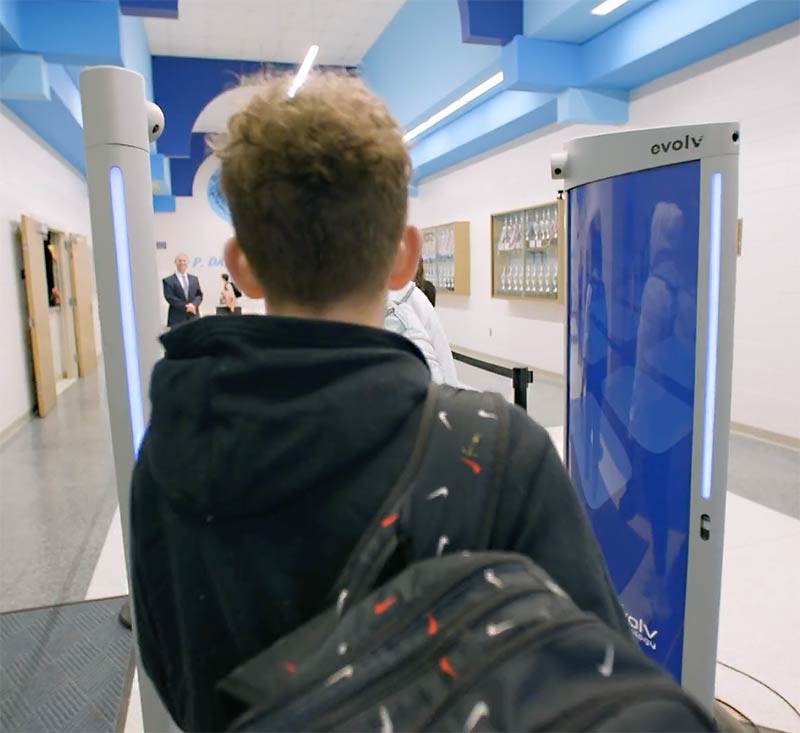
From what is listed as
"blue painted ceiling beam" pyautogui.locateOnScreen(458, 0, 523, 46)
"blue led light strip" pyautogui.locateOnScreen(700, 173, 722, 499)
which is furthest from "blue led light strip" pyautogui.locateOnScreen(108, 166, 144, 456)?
"blue painted ceiling beam" pyautogui.locateOnScreen(458, 0, 523, 46)

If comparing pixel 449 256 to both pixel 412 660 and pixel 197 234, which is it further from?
pixel 412 660

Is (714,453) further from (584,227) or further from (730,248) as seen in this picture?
(584,227)

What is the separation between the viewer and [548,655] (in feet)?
1.56

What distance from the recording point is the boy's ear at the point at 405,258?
26.4 inches

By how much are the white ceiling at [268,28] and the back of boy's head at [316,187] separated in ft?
26.2

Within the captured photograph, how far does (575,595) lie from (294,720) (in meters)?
0.28

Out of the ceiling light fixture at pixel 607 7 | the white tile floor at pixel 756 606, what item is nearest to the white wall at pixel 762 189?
the ceiling light fixture at pixel 607 7

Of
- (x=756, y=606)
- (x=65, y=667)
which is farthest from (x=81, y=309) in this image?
(x=756, y=606)

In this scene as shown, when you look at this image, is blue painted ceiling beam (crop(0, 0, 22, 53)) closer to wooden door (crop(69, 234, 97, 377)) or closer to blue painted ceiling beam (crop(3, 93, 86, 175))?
blue painted ceiling beam (crop(3, 93, 86, 175))

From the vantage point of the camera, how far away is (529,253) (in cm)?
805

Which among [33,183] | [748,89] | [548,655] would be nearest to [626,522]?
[548,655]

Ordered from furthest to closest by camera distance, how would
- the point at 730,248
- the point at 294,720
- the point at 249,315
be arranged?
the point at 730,248 < the point at 249,315 < the point at 294,720

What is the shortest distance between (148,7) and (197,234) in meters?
10.9

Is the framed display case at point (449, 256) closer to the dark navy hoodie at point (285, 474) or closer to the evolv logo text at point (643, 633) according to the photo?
the evolv logo text at point (643, 633)
